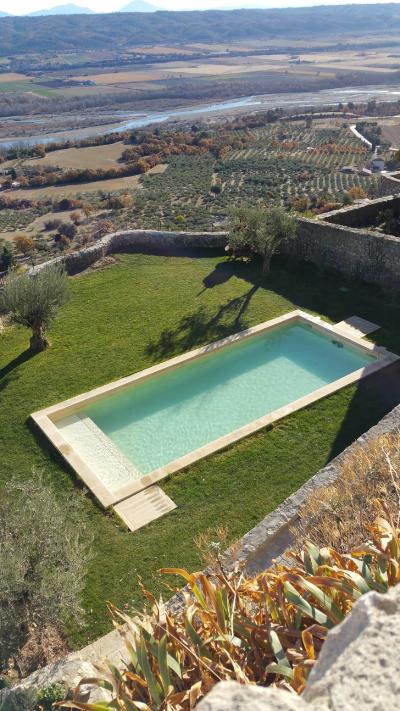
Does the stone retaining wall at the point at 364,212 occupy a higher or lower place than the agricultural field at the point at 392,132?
lower

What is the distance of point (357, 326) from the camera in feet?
48.9

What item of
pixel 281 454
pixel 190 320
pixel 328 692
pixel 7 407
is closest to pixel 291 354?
pixel 190 320

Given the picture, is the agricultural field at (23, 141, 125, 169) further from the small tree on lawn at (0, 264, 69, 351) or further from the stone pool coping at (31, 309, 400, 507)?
the stone pool coping at (31, 309, 400, 507)

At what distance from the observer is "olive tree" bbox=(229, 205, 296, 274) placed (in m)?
17.3

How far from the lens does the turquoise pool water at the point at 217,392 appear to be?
11641mm

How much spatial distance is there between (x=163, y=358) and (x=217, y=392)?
1.94 metres

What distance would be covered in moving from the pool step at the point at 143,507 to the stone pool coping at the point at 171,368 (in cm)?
13

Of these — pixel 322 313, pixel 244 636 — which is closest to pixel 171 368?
pixel 322 313

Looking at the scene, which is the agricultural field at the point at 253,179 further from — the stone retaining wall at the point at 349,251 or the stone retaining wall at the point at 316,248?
the stone retaining wall at the point at 349,251

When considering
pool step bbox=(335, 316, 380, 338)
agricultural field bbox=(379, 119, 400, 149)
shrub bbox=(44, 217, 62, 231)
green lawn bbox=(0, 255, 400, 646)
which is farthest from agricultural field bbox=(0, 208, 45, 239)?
agricultural field bbox=(379, 119, 400, 149)

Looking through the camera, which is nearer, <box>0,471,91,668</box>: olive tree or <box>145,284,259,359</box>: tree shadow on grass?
<box>0,471,91,668</box>: olive tree

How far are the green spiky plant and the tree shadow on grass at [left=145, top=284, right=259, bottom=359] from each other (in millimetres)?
9864

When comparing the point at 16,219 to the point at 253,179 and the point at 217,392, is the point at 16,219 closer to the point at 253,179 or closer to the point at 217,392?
the point at 253,179

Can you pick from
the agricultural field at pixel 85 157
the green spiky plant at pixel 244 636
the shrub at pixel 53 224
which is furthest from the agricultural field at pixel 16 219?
the green spiky plant at pixel 244 636
